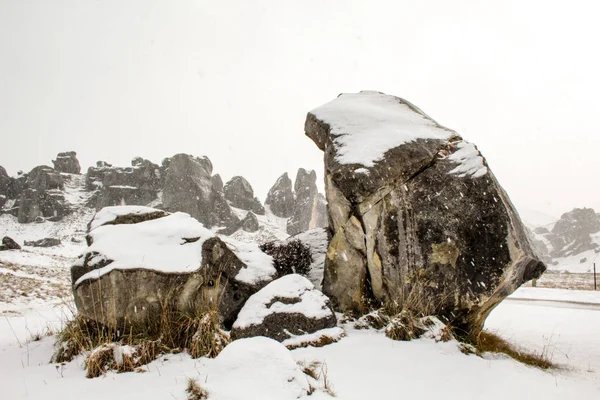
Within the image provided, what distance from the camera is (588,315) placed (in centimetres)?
664

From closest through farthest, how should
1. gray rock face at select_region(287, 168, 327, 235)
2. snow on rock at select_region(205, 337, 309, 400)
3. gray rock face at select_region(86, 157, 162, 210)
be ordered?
snow on rock at select_region(205, 337, 309, 400) → gray rock face at select_region(86, 157, 162, 210) → gray rock face at select_region(287, 168, 327, 235)

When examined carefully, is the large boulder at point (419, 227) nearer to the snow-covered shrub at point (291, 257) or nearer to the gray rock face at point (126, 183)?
the snow-covered shrub at point (291, 257)

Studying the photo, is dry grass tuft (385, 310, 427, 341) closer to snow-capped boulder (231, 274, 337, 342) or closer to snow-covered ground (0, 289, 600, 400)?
snow-covered ground (0, 289, 600, 400)

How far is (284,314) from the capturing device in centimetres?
376

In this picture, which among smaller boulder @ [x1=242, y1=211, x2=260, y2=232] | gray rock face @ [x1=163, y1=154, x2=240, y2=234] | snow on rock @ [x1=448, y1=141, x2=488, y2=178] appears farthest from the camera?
gray rock face @ [x1=163, y1=154, x2=240, y2=234]

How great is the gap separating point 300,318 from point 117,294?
2.13 metres

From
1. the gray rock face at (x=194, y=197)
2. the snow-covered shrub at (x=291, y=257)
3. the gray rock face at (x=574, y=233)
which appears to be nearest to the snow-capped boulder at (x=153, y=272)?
the snow-covered shrub at (x=291, y=257)

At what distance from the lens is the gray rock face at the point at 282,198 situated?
57.4 meters

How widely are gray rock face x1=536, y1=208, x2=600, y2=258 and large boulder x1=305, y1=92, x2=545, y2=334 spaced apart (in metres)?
93.3

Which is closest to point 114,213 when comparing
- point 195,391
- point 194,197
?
point 195,391

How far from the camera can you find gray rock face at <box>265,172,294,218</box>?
57375mm

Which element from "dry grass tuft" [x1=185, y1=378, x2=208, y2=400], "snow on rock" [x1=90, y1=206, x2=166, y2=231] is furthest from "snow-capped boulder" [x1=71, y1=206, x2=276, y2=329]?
"dry grass tuft" [x1=185, y1=378, x2=208, y2=400]

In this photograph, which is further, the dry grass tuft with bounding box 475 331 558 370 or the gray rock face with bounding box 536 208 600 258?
the gray rock face with bounding box 536 208 600 258

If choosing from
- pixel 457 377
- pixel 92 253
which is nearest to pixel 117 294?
pixel 92 253
